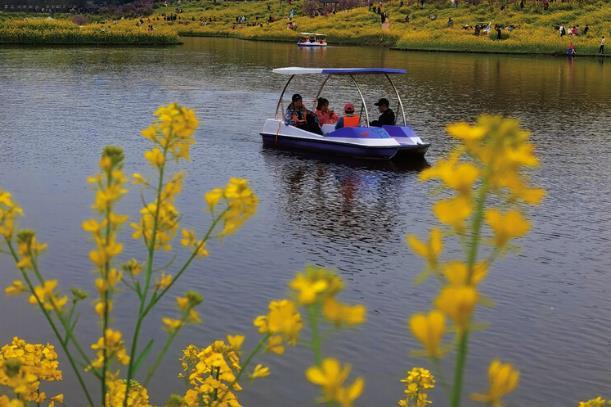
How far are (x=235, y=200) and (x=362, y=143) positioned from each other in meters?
16.4

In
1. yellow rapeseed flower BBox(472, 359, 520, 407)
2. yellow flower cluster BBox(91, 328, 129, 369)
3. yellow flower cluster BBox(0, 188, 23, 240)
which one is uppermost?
yellow flower cluster BBox(0, 188, 23, 240)

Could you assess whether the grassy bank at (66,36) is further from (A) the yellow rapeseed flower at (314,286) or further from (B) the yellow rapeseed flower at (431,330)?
(B) the yellow rapeseed flower at (431,330)

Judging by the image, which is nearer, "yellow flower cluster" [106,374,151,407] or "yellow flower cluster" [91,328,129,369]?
"yellow flower cluster" [91,328,129,369]

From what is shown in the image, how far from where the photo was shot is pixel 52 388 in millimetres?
8711

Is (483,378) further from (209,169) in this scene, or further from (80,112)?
(80,112)

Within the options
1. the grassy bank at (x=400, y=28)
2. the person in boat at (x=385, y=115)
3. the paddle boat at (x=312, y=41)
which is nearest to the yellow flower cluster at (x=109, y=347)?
the person in boat at (x=385, y=115)

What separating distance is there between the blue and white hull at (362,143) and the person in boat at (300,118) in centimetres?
28

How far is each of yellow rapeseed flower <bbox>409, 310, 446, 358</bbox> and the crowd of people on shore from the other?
18.5 m

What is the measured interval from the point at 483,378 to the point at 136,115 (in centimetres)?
1883

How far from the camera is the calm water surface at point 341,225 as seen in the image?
32.0ft

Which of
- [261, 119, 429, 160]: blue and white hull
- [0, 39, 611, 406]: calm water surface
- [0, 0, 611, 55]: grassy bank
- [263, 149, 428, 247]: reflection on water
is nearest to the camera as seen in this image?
[0, 39, 611, 406]: calm water surface

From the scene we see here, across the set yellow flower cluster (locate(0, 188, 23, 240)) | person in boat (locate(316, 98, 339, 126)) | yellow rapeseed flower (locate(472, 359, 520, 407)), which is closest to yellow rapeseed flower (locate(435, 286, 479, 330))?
yellow rapeseed flower (locate(472, 359, 520, 407))

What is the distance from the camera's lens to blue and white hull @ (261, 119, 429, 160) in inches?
775

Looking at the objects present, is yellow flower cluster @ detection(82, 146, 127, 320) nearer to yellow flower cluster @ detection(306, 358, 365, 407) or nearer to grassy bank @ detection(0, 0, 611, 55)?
yellow flower cluster @ detection(306, 358, 365, 407)
